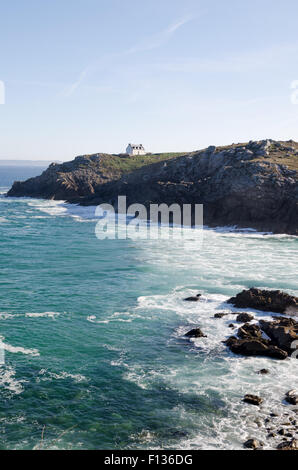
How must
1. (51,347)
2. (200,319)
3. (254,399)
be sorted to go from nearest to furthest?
(254,399) → (51,347) → (200,319)

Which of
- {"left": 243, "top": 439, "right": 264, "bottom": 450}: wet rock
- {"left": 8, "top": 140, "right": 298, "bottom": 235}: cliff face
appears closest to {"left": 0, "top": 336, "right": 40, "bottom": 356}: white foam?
{"left": 243, "top": 439, "right": 264, "bottom": 450}: wet rock

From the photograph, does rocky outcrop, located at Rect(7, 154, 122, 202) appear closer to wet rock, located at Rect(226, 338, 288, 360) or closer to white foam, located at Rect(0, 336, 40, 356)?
white foam, located at Rect(0, 336, 40, 356)

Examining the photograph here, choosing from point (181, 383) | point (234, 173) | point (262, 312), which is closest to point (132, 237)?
point (234, 173)

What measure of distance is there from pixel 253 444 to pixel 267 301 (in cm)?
2111

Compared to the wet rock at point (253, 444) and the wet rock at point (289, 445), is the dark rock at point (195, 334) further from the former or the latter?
the wet rock at point (289, 445)

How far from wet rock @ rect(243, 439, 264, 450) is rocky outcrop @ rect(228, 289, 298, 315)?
66.0ft

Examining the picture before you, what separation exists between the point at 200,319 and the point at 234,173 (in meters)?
69.3

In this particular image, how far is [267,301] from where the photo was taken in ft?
135

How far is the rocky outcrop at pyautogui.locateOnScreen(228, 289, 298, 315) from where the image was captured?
40.2m

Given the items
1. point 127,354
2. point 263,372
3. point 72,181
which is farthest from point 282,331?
point 72,181

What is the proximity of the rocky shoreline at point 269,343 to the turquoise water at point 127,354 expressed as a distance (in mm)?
622
